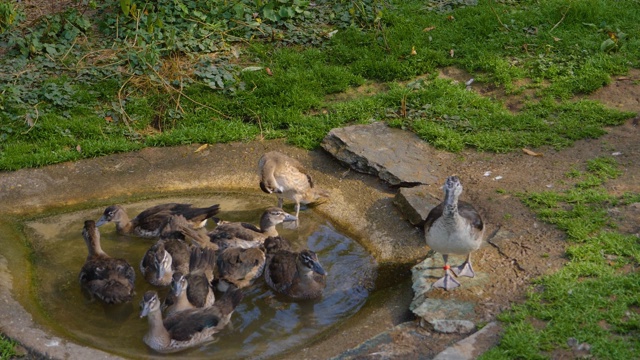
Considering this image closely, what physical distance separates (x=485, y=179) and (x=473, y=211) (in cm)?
185

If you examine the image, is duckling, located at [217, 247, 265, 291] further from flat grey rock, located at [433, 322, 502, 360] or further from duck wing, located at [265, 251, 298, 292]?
flat grey rock, located at [433, 322, 502, 360]

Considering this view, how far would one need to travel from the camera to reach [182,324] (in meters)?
7.45

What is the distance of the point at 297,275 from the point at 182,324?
1302 mm

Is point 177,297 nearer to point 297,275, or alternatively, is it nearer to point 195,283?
point 195,283

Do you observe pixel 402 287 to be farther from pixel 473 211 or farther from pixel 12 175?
pixel 12 175

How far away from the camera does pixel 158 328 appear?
24.0ft

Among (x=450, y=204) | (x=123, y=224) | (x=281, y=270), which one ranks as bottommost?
(x=123, y=224)

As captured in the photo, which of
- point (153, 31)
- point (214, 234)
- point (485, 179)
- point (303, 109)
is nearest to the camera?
point (214, 234)

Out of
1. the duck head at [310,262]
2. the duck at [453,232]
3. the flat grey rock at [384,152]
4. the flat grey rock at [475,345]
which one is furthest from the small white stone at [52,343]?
the flat grey rock at [384,152]

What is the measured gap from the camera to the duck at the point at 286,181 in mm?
9492

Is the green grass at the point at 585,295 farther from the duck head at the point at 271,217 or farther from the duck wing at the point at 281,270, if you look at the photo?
the duck head at the point at 271,217

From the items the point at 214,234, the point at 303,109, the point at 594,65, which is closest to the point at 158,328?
the point at 214,234

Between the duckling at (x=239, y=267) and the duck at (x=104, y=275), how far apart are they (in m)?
0.89

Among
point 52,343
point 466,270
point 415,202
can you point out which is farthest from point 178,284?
point 415,202
